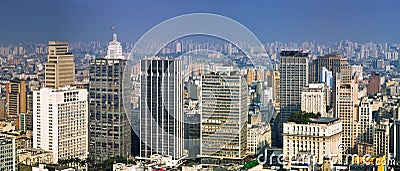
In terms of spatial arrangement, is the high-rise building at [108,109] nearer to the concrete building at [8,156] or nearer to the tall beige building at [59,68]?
the tall beige building at [59,68]

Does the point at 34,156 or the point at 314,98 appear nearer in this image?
the point at 34,156

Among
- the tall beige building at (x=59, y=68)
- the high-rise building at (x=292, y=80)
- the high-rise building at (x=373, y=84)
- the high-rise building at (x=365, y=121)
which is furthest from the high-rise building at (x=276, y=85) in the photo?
the tall beige building at (x=59, y=68)

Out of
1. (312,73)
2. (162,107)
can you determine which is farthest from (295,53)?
(162,107)

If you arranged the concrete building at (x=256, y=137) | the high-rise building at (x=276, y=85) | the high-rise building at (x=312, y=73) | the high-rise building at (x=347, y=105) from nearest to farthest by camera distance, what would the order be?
1. the concrete building at (x=256, y=137)
2. the high-rise building at (x=276, y=85)
3. the high-rise building at (x=347, y=105)
4. the high-rise building at (x=312, y=73)

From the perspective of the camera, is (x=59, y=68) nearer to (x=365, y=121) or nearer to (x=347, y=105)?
(x=347, y=105)

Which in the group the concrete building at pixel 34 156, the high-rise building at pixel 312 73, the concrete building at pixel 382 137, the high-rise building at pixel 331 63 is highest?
the high-rise building at pixel 331 63

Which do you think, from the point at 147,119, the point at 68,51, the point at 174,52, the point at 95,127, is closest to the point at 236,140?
the point at 147,119
